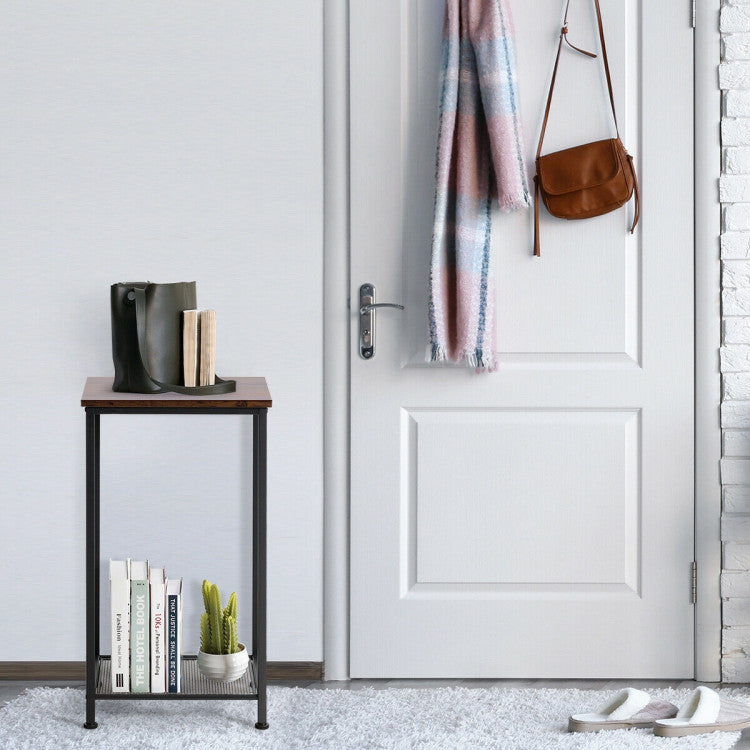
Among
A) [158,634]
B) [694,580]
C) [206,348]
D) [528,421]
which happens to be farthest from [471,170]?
[158,634]

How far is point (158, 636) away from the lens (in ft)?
6.38

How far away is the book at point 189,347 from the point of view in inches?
75.0

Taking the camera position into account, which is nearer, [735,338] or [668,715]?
[668,715]

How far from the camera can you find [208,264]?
7.45 ft

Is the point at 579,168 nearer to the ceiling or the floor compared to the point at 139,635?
nearer to the ceiling

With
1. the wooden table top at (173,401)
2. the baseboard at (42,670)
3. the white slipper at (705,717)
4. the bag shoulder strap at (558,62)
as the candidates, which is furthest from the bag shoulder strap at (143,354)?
the white slipper at (705,717)

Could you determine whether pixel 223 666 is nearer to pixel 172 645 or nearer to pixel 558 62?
pixel 172 645

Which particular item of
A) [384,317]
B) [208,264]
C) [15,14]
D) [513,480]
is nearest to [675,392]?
[513,480]

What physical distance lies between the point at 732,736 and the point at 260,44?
1875mm

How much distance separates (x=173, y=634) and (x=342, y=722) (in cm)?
41

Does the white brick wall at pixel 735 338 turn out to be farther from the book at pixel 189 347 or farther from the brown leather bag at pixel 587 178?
the book at pixel 189 347

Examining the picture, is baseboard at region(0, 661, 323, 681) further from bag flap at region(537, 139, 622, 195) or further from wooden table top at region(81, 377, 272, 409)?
bag flap at region(537, 139, 622, 195)

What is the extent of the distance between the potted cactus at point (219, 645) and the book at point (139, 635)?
131 mm

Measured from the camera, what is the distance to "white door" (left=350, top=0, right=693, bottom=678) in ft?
7.43
